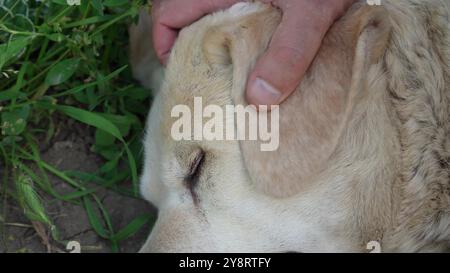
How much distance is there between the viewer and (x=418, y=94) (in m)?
2.29

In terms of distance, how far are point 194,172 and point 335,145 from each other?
506mm

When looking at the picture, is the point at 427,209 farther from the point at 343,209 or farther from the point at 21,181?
the point at 21,181

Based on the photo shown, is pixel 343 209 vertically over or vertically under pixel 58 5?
under

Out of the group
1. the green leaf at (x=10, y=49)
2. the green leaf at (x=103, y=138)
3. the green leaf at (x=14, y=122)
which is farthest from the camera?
the green leaf at (x=103, y=138)

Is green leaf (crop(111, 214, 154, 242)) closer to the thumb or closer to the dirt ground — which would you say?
the dirt ground

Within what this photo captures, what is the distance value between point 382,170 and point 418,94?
0.89 ft

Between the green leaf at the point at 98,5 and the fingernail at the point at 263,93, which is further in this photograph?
the green leaf at the point at 98,5

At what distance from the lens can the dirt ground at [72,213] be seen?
295 centimetres

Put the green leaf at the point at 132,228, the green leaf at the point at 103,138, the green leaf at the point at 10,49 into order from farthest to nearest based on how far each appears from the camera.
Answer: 1. the green leaf at the point at 103,138
2. the green leaf at the point at 132,228
3. the green leaf at the point at 10,49

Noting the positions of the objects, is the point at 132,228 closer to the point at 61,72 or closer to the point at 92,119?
the point at 92,119


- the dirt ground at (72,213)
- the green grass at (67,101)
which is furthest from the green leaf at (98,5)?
the dirt ground at (72,213)

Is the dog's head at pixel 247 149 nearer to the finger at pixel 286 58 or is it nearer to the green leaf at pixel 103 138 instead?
the finger at pixel 286 58

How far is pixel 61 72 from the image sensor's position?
9.62 ft
